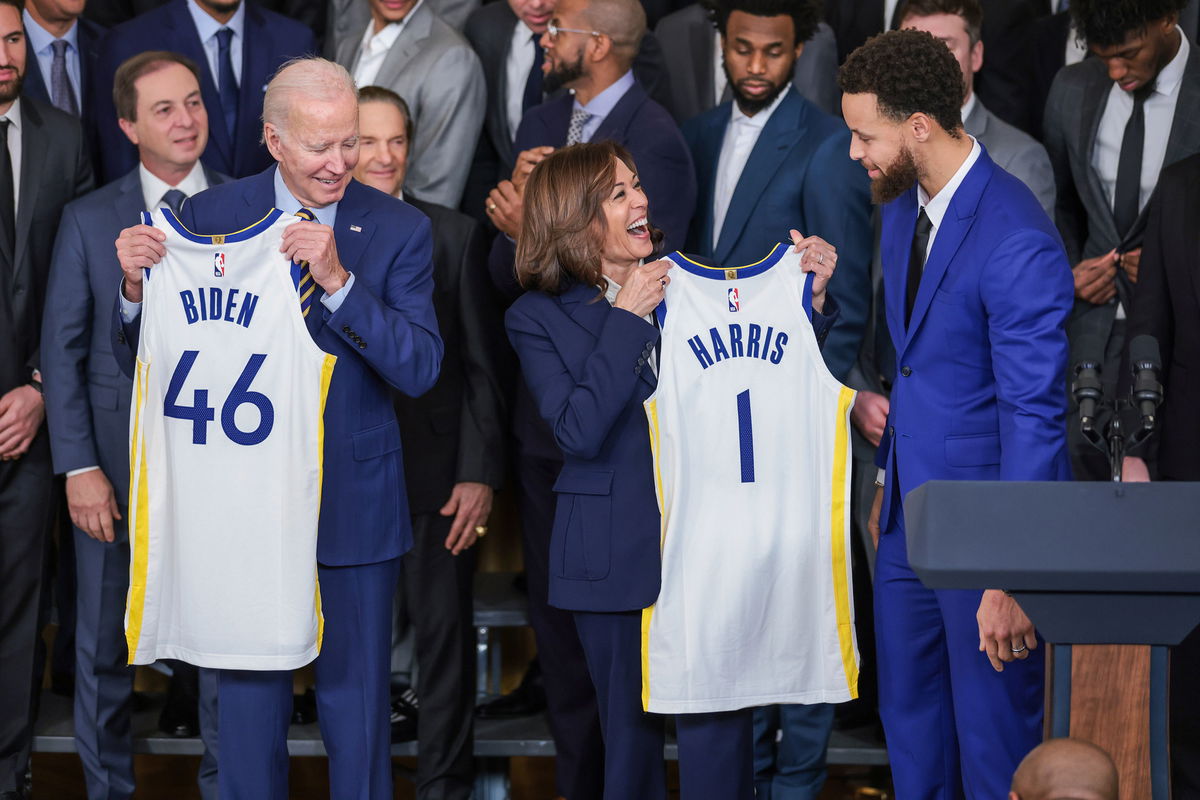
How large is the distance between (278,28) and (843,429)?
222cm

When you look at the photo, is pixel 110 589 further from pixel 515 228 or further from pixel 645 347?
pixel 645 347

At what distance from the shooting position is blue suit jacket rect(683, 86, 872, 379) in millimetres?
3740

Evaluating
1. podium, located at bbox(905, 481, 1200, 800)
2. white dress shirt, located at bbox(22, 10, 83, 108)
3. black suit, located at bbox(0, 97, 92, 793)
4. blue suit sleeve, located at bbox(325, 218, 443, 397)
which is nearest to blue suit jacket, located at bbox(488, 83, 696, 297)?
blue suit sleeve, located at bbox(325, 218, 443, 397)

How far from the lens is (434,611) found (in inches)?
152

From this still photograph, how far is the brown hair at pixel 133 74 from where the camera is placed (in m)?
3.83

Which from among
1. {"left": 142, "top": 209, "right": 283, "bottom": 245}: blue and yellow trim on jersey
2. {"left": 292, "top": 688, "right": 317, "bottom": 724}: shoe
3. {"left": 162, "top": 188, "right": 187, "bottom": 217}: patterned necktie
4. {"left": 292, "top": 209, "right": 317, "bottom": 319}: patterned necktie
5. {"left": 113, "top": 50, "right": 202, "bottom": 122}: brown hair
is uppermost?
{"left": 113, "top": 50, "right": 202, "bottom": 122}: brown hair

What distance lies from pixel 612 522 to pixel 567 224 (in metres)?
0.61

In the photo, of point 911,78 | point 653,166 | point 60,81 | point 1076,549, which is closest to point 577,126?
point 653,166

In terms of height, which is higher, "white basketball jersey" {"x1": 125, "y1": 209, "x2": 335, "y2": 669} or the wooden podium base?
"white basketball jersey" {"x1": 125, "y1": 209, "x2": 335, "y2": 669}

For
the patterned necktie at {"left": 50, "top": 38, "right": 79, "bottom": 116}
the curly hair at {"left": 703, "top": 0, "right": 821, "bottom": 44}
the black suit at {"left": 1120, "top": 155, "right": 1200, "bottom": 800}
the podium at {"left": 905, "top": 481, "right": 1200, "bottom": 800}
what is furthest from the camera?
the patterned necktie at {"left": 50, "top": 38, "right": 79, "bottom": 116}

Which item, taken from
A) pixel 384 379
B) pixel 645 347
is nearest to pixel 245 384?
pixel 384 379

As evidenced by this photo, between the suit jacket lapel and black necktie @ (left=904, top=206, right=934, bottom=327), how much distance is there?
0.85m

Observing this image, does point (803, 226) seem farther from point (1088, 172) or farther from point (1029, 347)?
point (1029, 347)

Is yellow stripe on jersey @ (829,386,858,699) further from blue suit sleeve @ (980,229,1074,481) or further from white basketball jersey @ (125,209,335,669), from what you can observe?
white basketball jersey @ (125,209,335,669)
